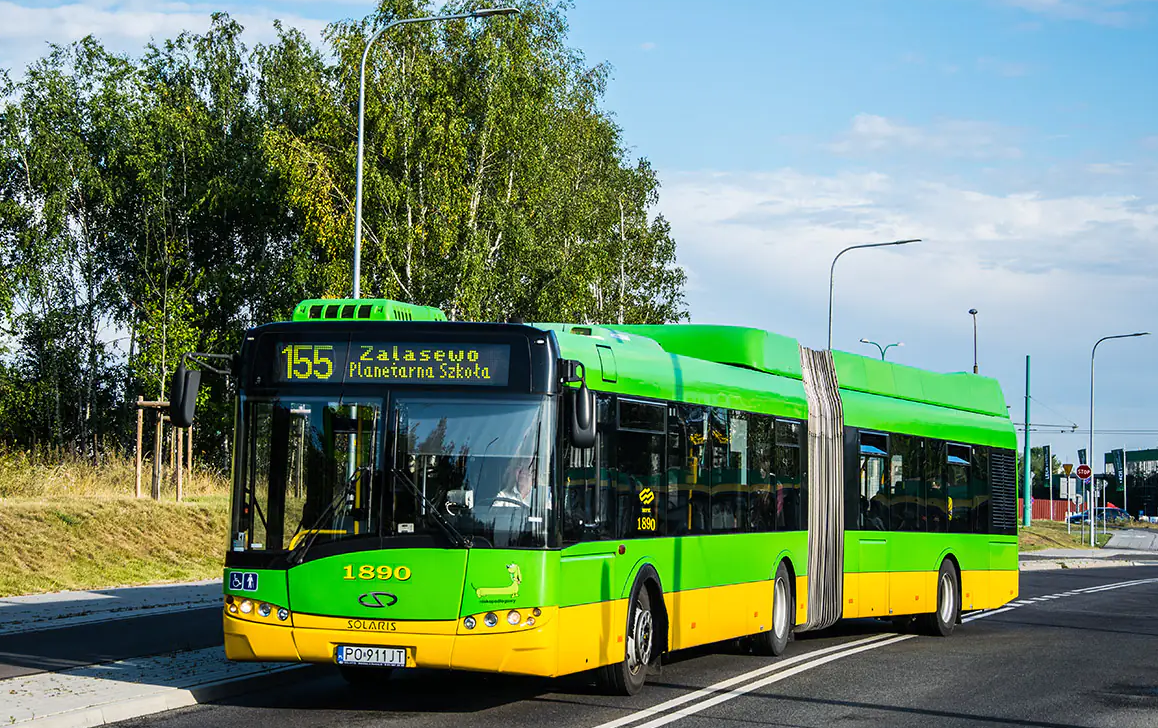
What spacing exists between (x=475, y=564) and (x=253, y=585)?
1.69 m

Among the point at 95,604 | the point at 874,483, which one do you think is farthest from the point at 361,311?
the point at 95,604

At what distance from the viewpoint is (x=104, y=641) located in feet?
50.7

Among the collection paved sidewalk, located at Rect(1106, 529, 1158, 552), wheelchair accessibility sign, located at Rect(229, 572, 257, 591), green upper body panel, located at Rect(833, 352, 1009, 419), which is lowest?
paved sidewalk, located at Rect(1106, 529, 1158, 552)

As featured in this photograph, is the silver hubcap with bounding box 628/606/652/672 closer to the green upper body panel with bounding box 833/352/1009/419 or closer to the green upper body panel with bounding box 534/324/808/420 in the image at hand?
the green upper body panel with bounding box 534/324/808/420

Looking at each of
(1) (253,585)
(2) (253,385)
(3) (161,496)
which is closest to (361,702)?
(1) (253,585)

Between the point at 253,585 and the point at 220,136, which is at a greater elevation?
the point at 220,136

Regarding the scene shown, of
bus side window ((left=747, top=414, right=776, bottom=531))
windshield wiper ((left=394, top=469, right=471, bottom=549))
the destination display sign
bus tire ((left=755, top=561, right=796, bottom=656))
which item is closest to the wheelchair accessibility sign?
windshield wiper ((left=394, top=469, right=471, bottom=549))

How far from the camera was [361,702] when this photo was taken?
11969 millimetres

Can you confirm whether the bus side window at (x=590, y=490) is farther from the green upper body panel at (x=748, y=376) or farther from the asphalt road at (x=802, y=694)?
the asphalt road at (x=802, y=694)

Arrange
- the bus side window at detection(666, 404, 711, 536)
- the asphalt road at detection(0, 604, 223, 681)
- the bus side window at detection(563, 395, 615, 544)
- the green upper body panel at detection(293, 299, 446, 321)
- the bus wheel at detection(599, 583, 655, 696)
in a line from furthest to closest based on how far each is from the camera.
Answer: the asphalt road at detection(0, 604, 223, 681) < the bus side window at detection(666, 404, 711, 536) < the green upper body panel at detection(293, 299, 446, 321) < the bus wheel at detection(599, 583, 655, 696) < the bus side window at detection(563, 395, 615, 544)

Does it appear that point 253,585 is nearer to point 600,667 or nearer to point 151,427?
point 600,667

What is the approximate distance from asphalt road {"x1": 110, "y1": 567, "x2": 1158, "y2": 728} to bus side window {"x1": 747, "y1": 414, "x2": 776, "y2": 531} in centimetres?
144

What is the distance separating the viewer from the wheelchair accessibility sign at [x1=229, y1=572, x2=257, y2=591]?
11.1 m

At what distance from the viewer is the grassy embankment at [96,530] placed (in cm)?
2469
